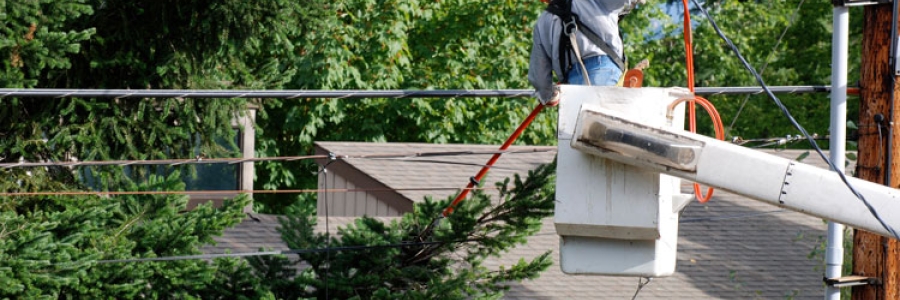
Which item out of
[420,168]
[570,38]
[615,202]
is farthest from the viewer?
[420,168]

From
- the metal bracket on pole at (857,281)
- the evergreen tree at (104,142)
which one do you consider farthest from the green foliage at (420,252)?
the metal bracket on pole at (857,281)

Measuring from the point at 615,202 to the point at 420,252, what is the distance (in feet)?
13.2

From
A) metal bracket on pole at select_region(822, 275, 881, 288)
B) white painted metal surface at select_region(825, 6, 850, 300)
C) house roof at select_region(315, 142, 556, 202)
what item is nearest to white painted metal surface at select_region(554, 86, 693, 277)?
metal bracket on pole at select_region(822, 275, 881, 288)

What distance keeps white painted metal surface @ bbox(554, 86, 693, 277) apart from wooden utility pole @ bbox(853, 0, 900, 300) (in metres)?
2.68

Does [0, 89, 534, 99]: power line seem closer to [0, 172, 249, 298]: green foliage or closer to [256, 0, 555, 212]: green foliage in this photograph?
[0, 172, 249, 298]: green foliage

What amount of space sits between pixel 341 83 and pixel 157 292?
46.4 feet

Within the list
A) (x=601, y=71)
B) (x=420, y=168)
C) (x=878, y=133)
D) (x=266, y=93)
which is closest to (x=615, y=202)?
(x=601, y=71)

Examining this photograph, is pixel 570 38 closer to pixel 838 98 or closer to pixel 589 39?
pixel 589 39

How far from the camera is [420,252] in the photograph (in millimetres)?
8430

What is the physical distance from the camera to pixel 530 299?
12711 millimetres

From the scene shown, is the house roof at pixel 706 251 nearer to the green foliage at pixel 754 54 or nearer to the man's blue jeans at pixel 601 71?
the man's blue jeans at pixel 601 71

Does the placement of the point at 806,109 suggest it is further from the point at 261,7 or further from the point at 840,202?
the point at 840,202

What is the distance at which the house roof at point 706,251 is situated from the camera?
13.2m

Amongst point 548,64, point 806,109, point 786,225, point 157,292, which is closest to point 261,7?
point 157,292
